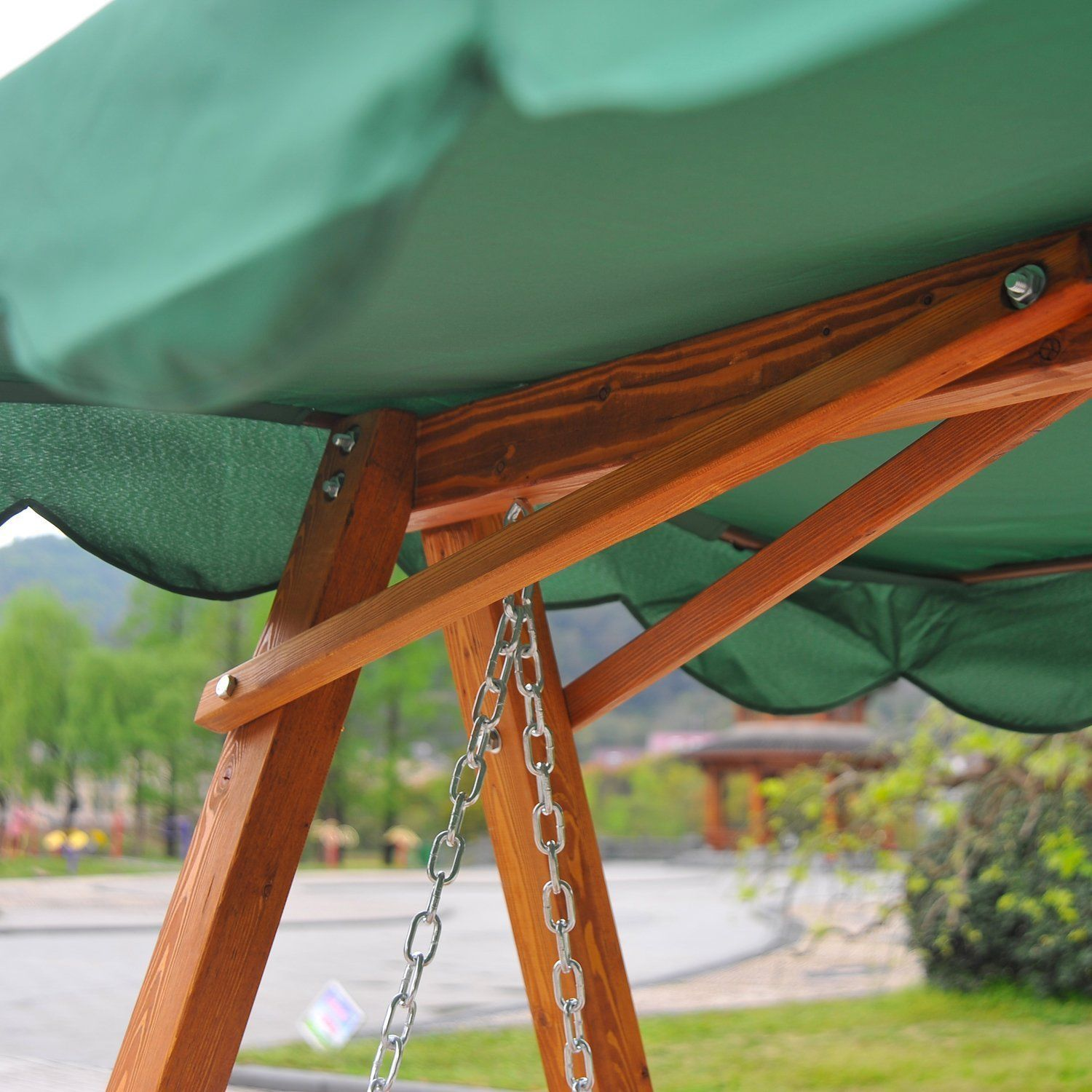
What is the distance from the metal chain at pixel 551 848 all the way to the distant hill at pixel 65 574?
26.7 m

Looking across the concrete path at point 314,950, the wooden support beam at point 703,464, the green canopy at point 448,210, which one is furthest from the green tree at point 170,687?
the wooden support beam at point 703,464

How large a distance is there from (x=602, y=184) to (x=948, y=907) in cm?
792

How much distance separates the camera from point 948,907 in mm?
7891

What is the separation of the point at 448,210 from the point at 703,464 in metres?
0.34

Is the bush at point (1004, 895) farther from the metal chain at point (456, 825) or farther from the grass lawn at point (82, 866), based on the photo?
the grass lawn at point (82, 866)

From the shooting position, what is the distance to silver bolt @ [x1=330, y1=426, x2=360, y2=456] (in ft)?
5.31

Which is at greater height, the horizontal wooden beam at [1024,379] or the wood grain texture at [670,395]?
the wood grain texture at [670,395]

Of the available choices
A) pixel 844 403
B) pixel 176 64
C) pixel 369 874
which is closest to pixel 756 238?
pixel 844 403

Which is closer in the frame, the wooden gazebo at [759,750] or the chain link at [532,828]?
the chain link at [532,828]

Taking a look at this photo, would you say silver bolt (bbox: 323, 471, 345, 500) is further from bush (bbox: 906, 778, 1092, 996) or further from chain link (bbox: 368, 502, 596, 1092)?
bush (bbox: 906, 778, 1092, 996)

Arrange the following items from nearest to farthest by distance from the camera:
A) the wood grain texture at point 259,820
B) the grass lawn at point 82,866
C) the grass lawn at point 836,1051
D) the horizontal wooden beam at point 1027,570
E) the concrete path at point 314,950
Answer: the wood grain texture at point 259,820
the horizontal wooden beam at point 1027,570
the grass lawn at point 836,1051
the concrete path at point 314,950
the grass lawn at point 82,866

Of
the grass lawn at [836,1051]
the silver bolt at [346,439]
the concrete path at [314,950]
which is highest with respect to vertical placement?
the silver bolt at [346,439]

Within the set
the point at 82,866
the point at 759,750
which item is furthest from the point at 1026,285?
the point at 759,750

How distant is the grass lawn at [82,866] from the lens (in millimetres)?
19828
